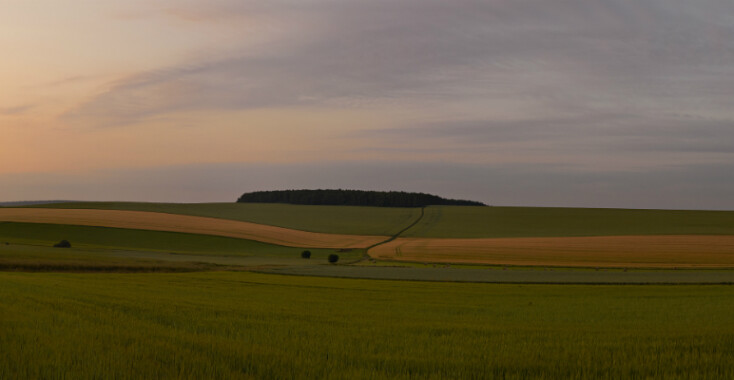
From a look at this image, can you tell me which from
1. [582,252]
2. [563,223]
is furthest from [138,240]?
[563,223]

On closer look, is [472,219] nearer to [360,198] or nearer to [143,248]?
[360,198]

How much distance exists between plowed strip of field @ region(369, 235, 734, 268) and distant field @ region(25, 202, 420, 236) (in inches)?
741

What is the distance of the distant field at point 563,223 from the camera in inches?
2724

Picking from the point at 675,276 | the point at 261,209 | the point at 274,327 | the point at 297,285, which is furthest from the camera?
the point at 261,209

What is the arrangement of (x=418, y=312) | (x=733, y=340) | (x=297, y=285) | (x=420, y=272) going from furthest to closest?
(x=420, y=272) < (x=297, y=285) < (x=418, y=312) < (x=733, y=340)

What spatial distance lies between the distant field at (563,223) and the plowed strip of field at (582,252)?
9.99 meters

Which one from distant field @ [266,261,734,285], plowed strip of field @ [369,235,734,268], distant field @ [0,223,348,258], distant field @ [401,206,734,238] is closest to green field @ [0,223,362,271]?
distant field @ [0,223,348,258]

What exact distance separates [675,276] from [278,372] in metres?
34.1

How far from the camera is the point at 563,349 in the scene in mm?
8883

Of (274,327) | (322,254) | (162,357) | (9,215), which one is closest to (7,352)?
(162,357)

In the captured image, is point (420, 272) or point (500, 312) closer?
point (500, 312)

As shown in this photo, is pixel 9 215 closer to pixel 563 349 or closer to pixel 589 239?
pixel 589 239

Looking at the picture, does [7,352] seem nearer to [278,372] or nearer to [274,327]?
[278,372]

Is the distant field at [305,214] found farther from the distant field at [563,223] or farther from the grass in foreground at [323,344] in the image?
the grass in foreground at [323,344]
